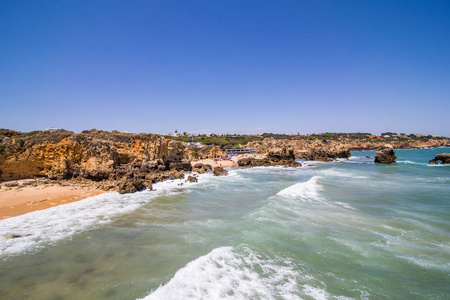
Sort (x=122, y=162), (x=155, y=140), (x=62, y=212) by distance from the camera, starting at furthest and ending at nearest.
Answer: (x=155, y=140)
(x=122, y=162)
(x=62, y=212)

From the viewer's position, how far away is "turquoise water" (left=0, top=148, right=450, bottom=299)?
18.7ft

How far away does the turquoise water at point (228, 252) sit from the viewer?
224 inches

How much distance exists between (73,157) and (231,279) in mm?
17729

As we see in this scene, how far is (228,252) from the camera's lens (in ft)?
24.7

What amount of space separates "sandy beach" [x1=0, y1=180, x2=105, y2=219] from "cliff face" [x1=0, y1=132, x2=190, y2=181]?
152 centimetres

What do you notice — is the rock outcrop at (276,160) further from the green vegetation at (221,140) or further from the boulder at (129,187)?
the green vegetation at (221,140)

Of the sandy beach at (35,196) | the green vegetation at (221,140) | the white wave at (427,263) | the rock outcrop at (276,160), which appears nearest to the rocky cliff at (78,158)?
the sandy beach at (35,196)

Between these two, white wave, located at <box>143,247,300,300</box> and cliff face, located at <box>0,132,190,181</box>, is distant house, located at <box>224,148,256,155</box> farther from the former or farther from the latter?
white wave, located at <box>143,247,300,300</box>

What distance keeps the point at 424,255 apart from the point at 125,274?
31.5 ft

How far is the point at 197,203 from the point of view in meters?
14.3

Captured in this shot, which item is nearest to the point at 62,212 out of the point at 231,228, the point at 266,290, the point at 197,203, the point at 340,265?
the point at 197,203

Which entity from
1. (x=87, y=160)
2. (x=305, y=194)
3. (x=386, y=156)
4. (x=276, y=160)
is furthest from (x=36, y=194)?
(x=386, y=156)

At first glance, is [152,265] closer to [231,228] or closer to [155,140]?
[231,228]

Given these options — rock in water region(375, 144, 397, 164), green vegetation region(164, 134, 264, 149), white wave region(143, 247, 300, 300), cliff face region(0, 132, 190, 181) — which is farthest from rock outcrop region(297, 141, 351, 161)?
white wave region(143, 247, 300, 300)
